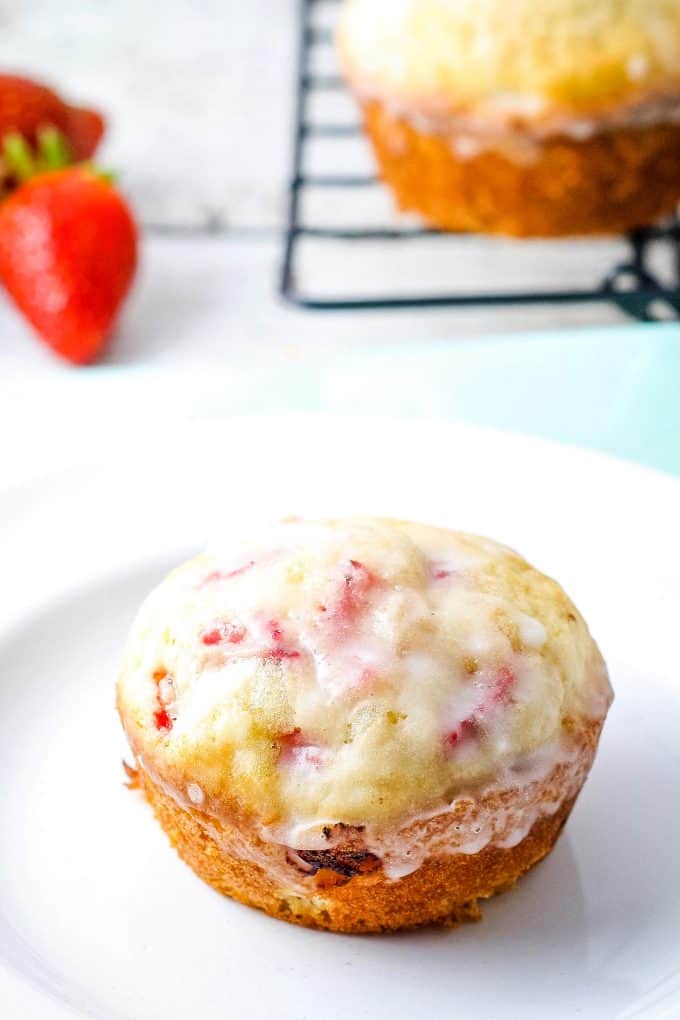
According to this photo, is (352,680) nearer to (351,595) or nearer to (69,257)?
(351,595)

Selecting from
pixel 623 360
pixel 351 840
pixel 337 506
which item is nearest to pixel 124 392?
pixel 337 506

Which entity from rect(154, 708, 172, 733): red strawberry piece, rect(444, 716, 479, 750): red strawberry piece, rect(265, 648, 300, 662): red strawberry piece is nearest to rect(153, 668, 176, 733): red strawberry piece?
rect(154, 708, 172, 733): red strawberry piece

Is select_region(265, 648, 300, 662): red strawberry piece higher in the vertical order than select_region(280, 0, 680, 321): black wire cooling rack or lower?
lower

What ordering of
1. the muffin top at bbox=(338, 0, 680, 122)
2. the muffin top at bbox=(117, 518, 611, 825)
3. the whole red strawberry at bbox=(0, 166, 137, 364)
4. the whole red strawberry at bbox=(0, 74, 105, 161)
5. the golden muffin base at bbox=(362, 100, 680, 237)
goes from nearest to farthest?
the muffin top at bbox=(117, 518, 611, 825)
the muffin top at bbox=(338, 0, 680, 122)
the golden muffin base at bbox=(362, 100, 680, 237)
the whole red strawberry at bbox=(0, 166, 137, 364)
the whole red strawberry at bbox=(0, 74, 105, 161)

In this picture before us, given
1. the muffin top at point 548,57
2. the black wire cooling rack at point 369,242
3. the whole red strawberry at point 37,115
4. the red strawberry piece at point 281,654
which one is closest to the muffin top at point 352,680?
the red strawberry piece at point 281,654

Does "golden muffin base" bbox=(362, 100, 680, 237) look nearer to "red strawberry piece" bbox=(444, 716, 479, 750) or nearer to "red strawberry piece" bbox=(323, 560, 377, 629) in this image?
"red strawberry piece" bbox=(323, 560, 377, 629)

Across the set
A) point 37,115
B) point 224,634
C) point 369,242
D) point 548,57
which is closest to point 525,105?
point 548,57
